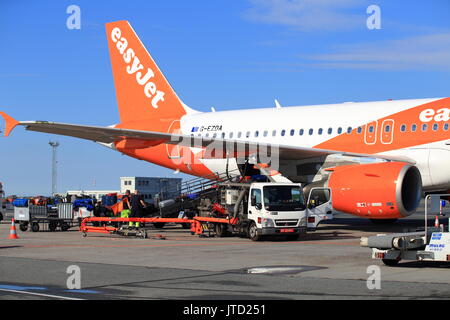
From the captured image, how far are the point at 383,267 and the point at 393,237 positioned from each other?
0.66 meters

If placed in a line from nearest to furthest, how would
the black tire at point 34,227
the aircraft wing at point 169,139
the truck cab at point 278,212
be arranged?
the truck cab at point 278,212 → the aircraft wing at point 169,139 → the black tire at point 34,227

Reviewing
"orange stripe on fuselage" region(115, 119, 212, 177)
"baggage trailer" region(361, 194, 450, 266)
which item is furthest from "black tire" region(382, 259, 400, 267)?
"orange stripe on fuselage" region(115, 119, 212, 177)

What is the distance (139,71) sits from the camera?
3134 centimetres

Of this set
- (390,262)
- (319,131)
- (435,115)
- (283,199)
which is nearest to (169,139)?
(319,131)

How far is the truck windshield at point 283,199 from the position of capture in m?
19.8

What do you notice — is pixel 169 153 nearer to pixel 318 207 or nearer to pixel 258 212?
pixel 318 207

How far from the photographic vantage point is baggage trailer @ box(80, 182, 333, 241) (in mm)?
19703

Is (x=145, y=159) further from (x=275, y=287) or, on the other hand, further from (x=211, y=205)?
(x=275, y=287)

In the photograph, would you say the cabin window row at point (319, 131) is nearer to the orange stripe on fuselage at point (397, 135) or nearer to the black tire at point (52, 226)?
the orange stripe on fuselage at point (397, 135)

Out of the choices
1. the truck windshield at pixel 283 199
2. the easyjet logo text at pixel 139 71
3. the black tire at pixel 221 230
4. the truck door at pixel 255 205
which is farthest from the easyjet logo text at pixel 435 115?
the easyjet logo text at pixel 139 71

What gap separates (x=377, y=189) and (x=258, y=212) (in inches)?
138

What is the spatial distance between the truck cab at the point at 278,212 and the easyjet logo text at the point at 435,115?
5.01 metres
